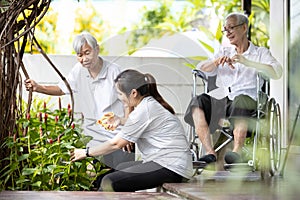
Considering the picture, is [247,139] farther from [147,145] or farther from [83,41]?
[83,41]

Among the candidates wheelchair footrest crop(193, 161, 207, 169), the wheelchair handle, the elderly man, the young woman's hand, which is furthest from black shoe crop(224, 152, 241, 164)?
the young woman's hand

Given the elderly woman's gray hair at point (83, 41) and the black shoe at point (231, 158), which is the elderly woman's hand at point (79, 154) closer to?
the elderly woman's gray hair at point (83, 41)

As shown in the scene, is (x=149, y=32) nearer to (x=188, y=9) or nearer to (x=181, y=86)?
(x=181, y=86)

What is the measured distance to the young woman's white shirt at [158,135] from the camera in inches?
123

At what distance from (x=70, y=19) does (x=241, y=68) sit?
465 cm

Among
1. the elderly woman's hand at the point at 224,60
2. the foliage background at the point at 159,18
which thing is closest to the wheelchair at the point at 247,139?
the elderly woman's hand at the point at 224,60

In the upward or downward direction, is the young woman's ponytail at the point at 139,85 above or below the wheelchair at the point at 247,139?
above

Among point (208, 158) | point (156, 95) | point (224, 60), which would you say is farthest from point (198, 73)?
point (156, 95)

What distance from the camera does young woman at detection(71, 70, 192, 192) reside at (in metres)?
3.06

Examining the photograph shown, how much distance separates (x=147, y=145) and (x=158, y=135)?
8cm

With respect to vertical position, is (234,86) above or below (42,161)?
above

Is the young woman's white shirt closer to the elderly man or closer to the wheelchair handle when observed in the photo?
the elderly man

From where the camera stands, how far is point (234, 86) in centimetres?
401

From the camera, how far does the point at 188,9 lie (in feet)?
28.0
